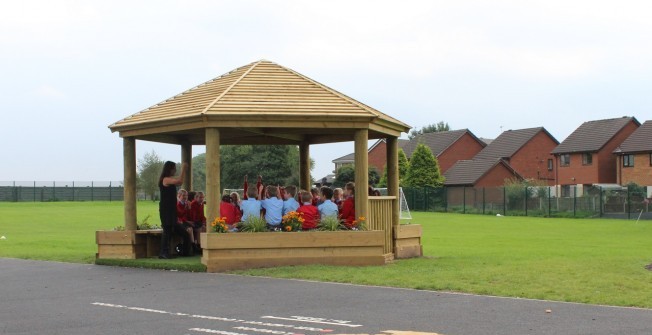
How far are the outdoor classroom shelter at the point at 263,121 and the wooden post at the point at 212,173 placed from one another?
0.02 m

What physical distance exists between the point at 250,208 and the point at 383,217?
3050 millimetres

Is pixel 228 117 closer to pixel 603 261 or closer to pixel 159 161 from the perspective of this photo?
pixel 603 261

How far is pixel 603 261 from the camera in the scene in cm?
1786

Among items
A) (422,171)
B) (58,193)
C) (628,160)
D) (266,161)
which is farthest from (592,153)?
(58,193)

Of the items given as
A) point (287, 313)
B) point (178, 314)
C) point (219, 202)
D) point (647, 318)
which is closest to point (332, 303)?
point (287, 313)

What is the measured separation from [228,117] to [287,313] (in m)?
6.94

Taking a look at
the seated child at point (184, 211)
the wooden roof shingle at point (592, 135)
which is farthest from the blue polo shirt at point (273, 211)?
the wooden roof shingle at point (592, 135)

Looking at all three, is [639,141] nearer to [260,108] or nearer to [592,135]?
[592,135]

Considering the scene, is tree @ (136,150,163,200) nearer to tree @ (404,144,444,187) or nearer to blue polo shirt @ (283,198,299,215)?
tree @ (404,144,444,187)

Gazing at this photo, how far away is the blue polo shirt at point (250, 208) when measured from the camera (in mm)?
17734

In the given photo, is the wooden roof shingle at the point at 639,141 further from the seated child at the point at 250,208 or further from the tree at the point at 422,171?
the seated child at the point at 250,208

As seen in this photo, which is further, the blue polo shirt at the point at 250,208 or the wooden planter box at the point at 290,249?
the blue polo shirt at the point at 250,208

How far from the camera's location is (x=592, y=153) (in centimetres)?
7625

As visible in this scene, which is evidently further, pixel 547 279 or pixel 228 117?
pixel 228 117
